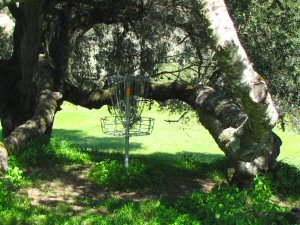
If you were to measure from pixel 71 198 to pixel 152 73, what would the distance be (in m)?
4.64

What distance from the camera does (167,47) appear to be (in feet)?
37.8

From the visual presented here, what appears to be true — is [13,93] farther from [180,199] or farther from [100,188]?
[180,199]

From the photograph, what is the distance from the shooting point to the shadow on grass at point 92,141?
17625 millimetres

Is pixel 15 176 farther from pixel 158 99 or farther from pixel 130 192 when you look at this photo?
pixel 158 99

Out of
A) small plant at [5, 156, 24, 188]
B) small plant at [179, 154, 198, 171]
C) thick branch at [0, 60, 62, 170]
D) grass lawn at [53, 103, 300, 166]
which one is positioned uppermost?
thick branch at [0, 60, 62, 170]

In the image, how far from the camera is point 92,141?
63.2 feet

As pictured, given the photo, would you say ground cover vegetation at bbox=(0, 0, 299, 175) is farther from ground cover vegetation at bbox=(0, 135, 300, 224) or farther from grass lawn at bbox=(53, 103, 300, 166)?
grass lawn at bbox=(53, 103, 300, 166)

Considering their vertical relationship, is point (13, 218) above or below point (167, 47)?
below

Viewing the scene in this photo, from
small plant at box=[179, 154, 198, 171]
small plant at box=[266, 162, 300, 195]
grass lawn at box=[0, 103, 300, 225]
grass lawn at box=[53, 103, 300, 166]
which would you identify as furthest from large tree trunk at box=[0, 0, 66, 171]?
grass lawn at box=[53, 103, 300, 166]

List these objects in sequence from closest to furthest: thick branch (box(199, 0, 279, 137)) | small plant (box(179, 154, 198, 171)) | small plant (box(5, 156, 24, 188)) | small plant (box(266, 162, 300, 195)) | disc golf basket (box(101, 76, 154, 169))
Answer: thick branch (box(199, 0, 279, 137)) → small plant (box(5, 156, 24, 188)) → disc golf basket (box(101, 76, 154, 169)) → small plant (box(266, 162, 300, 195)) → small plant (box(179, 154, 198, 171))

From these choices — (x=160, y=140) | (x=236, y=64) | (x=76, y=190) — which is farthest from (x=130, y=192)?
(x=160, y=140)

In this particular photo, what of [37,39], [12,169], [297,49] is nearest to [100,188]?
[12,169]

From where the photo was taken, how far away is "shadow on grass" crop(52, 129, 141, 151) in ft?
57.8

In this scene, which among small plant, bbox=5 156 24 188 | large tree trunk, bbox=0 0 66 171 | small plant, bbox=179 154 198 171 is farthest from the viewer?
small plant, bbox=179 154 198 171
